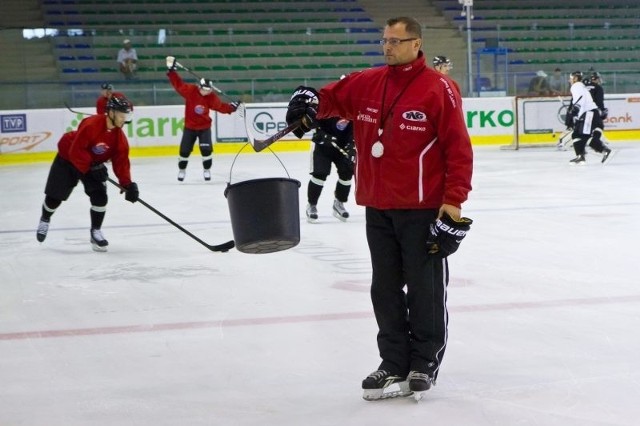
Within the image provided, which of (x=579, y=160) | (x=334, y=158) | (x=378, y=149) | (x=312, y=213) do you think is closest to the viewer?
(x=378, y=149)

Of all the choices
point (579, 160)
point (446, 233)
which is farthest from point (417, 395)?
point (579, 160)

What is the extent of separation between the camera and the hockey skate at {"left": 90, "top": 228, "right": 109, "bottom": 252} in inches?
284

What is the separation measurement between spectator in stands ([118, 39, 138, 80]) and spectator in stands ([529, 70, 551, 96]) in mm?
6623

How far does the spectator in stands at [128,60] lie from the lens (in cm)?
1772

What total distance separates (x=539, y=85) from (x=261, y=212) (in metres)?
15.0

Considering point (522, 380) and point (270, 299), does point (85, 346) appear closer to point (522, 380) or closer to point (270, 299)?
point (270, 299)

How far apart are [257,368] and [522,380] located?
3.08ft

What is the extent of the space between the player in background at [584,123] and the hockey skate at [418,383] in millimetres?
10761

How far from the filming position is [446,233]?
10.9 ft

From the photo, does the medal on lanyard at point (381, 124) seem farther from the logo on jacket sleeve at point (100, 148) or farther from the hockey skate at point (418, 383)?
the logo on jacket sleeve at point (100, 148)

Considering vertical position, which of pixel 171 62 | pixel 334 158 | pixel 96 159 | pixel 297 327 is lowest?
pixel 297 327

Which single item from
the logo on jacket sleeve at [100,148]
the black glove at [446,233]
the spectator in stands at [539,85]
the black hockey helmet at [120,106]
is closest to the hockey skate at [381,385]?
the black glove at [446,233]

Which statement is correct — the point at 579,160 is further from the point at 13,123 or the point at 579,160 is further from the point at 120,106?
the point at 120,106

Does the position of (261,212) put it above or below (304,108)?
below
